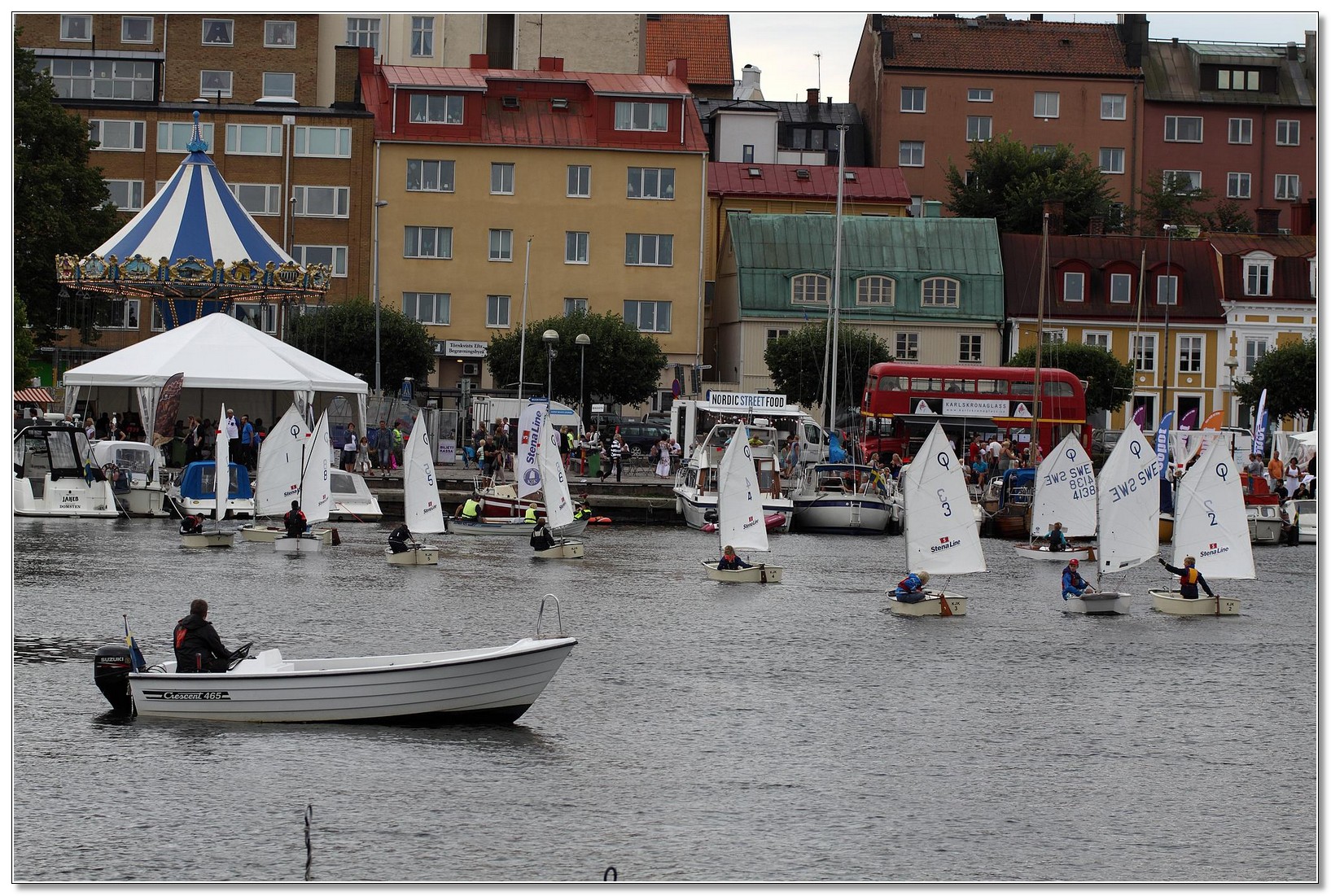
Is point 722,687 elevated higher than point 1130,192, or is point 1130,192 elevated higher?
point 1130,192

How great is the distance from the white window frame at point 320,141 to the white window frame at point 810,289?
25.0 metres

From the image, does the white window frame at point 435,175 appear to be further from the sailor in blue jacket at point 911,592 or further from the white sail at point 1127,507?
the sailor in blue jacket at point 911,592

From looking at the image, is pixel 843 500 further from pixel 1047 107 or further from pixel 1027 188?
pixel 1047 107

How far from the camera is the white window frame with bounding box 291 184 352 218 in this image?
94.4 m

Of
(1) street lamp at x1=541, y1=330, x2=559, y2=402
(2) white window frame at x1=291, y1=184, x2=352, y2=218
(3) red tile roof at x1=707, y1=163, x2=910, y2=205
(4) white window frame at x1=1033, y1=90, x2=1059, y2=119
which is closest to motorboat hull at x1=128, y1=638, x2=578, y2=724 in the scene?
(1) street lamp at x1=541, y1=330, x2=559, y2=402

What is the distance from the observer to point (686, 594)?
150 feet

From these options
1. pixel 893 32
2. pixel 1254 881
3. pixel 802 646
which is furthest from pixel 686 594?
pixel 893 32

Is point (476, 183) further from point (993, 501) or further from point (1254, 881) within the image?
point (1254, 881)

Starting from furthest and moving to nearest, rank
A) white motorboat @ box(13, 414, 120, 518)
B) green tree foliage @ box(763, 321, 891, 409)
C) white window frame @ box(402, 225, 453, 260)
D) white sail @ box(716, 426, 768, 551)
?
1. white window frame @ box(402, 225, 453, 260)
2. green tree foliage @ box(763, 321, 891, 409)
3. white motorboat @ box(13, 414, 120, 518)
4. white sail @ box(716, 426, 768, 551)

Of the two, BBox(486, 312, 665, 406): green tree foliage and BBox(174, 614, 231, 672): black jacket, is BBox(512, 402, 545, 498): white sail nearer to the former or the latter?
BBox(486, 312, 665, 406): green tree foliage

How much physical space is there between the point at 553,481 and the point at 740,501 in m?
6.53

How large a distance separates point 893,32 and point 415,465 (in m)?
74.5

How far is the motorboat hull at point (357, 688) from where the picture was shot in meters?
25.8

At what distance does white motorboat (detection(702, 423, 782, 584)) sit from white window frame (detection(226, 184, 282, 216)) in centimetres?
4909
